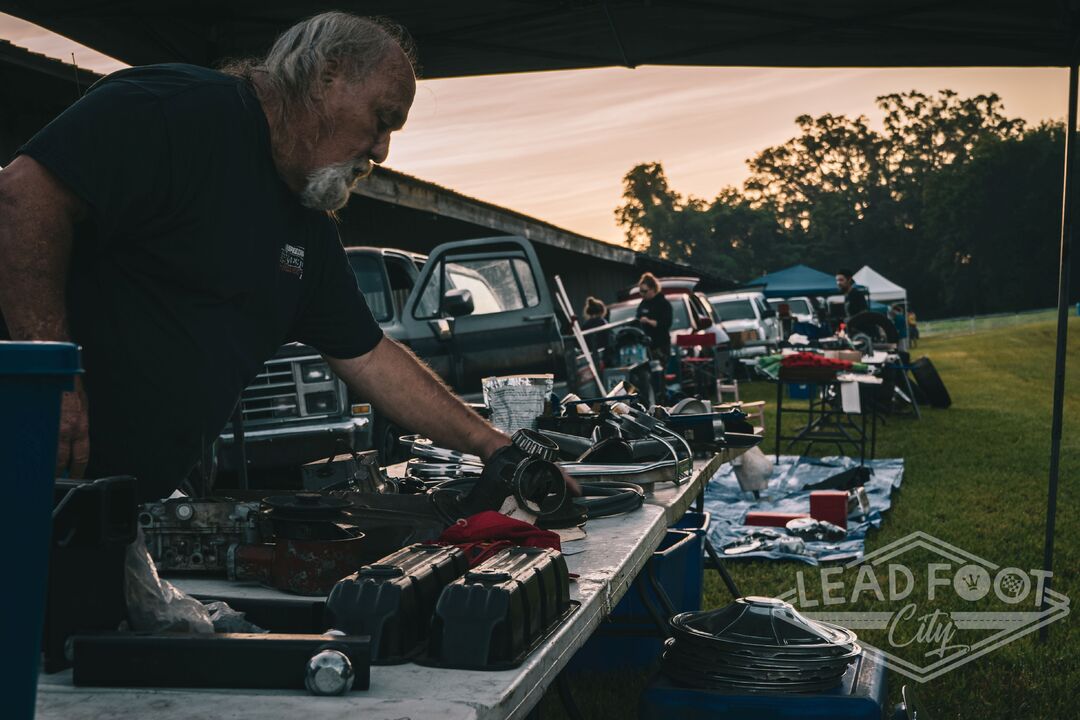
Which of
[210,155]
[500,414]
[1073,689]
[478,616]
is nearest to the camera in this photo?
[478,616]

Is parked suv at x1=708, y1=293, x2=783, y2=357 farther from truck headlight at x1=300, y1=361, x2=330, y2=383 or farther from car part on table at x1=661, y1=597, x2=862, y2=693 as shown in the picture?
car part on table at x1=661, y1=597, x2=862, y2=693

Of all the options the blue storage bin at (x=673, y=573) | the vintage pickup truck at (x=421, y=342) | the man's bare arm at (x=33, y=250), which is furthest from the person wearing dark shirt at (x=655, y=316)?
the man's bare arm at (x=33, y=250)

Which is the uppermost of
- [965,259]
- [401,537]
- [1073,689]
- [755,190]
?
[755,190]

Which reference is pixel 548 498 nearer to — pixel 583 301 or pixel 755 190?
pixel 583 301

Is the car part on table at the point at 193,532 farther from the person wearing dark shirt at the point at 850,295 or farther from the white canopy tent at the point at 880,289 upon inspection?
the white canopy tent at the point at 880,289

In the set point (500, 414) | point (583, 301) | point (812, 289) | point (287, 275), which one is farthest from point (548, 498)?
point (812, 289)

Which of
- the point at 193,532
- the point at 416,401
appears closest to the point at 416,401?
the point at 416,401

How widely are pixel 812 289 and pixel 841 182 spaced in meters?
67.3

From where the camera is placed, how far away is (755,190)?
10888 centimetres

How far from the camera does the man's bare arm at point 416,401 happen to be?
2643 millimetres

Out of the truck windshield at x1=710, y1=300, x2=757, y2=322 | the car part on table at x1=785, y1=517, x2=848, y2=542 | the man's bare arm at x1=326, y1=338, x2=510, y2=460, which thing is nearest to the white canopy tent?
the truck windshield at x1=710, y1=300, x2=757, y2=322

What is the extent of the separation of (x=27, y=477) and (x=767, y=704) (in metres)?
1.90

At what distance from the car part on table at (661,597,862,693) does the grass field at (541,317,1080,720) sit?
0.65m

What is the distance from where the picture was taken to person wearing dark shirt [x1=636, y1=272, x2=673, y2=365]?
14.8 meters
